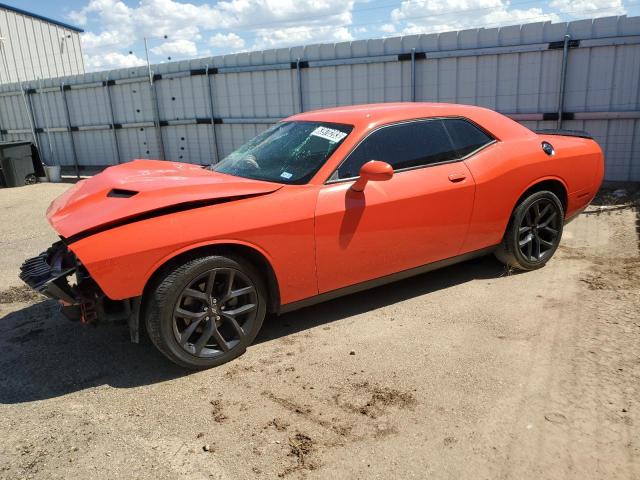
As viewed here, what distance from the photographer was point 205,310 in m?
3.43

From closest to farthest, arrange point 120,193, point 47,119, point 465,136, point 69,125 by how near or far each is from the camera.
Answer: point 120,193 → point 465,136 → point 69,125 → point 47,119

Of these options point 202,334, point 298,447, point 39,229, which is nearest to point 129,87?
point 39,229

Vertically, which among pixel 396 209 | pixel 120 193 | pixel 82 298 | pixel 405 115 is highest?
pixel 405 115

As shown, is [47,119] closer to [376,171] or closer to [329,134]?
[329,134]

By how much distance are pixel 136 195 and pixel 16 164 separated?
38.2 ft

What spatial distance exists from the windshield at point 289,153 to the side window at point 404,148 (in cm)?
18

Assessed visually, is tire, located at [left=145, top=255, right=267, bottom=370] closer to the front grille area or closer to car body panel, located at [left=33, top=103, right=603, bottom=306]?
car body panel, located at [left=33, top=103, right=603, bottom=306]

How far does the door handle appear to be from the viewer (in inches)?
168

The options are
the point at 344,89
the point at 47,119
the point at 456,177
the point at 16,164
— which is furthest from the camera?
the point at 47,119

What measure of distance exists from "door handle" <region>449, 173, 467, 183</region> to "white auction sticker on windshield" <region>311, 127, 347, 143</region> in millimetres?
936

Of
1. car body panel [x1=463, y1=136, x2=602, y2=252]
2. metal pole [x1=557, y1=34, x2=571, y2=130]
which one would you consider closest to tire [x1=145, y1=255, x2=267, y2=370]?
car body panel [x1=463, y1=136, x2=602, y2=252]

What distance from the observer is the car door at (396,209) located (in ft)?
12.3

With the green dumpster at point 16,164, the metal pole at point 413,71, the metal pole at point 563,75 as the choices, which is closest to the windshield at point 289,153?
the metal pole at point 413,71

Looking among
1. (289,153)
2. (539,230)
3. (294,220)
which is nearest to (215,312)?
(294,220)
